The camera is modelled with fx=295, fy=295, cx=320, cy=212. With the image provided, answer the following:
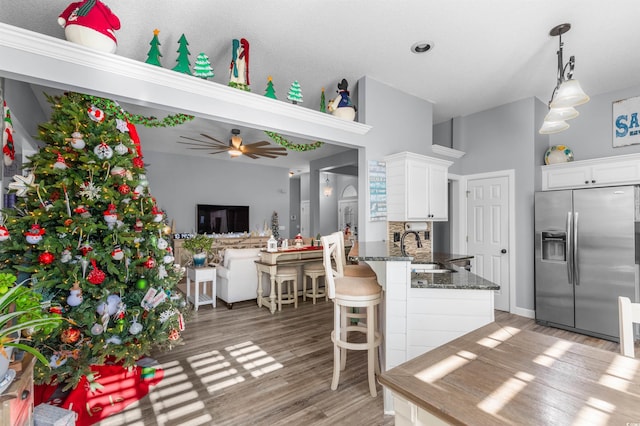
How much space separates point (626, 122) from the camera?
3715 millimetres

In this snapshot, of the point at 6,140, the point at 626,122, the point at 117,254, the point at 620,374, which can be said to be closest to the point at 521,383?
the point at 620,374

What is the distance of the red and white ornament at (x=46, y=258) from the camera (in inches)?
76.3

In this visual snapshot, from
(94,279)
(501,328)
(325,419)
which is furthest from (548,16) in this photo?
(94,279)

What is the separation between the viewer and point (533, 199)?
4039 mm

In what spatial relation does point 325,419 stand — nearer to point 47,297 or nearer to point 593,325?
point 47,297

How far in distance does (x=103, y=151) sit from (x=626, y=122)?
5705 mm

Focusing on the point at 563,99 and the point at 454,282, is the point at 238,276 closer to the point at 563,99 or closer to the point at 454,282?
the point at 454,282

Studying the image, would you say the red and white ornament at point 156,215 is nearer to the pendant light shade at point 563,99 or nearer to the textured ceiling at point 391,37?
the textured ceiling at point 391,37

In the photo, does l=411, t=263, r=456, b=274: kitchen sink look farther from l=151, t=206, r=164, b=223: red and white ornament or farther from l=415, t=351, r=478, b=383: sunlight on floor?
l=151, t=206, r=164, b=223: red and white ornament

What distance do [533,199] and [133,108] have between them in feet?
18.7

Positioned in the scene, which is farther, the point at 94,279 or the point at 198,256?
the point at 198,256

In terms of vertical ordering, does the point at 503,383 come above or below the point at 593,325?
above

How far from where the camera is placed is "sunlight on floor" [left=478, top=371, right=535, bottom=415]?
778 millimetres

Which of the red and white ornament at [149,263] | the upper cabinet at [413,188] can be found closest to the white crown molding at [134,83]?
the upper cabinet at [413,188]
